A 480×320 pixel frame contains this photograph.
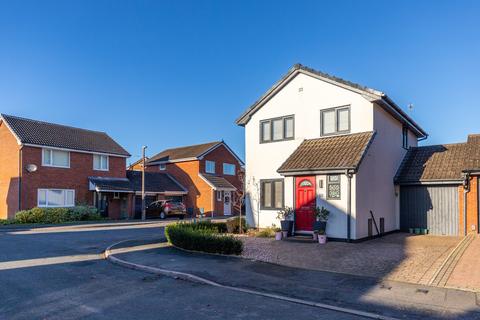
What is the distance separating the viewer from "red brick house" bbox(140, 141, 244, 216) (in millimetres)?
38500

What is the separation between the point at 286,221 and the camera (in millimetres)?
15695

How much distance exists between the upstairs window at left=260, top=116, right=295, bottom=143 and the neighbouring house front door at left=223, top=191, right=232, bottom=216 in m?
21.7

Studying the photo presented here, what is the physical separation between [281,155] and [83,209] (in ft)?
63.4

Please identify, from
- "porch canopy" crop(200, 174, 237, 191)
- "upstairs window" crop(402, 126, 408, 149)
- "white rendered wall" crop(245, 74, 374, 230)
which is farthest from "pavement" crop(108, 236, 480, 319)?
"porch canopy" crop(200, 174, 237, 191)

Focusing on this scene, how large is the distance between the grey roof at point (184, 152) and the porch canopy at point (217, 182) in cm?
256

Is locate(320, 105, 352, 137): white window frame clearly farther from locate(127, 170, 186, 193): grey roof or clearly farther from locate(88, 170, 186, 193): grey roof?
locate(127, 170, 186, 193): grey roof

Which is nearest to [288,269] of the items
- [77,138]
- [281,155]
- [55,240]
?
[281,155]

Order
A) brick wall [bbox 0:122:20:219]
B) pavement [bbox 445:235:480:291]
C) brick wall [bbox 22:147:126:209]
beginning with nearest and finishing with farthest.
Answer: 1. pavement [bbox 445:235:480:291]
2. brick wall [bbox 22:147:126:209]
3. brick wall [bbox 0:122:20:219]

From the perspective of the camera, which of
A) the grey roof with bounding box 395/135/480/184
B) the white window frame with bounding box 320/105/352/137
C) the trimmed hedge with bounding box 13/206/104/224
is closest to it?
the white window frame with bounding box 320/105/352/137

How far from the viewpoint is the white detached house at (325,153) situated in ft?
48.2

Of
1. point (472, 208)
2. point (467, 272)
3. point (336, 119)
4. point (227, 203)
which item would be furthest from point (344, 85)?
point (227, 203)

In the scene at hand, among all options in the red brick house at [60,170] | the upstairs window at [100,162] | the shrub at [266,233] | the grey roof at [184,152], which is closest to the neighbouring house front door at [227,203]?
the grey roof at [184,152]

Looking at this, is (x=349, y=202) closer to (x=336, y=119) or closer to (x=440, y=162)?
(x=336, y=119)

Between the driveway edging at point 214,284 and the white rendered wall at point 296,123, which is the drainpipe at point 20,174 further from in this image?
the driveway edging at point 214,284
